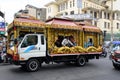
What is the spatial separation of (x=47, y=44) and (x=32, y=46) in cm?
108

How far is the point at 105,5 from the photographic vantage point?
58.3 metres

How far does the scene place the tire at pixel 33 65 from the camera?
37.0ft

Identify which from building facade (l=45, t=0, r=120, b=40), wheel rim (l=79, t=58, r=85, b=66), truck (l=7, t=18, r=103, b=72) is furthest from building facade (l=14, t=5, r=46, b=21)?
wheel rim (l=79, t=58, r=85, b=66)

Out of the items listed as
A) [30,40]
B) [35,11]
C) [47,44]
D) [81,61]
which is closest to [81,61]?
[81,61]

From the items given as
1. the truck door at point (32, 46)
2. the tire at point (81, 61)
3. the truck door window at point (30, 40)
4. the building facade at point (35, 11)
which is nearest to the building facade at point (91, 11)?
the building facade at point (35, 11)

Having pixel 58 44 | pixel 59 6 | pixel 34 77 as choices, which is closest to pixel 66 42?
pixel 58 44

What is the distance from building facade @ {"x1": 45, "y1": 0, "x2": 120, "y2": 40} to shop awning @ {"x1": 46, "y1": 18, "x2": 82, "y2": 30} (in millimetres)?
31216

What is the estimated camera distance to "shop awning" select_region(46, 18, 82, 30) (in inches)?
494

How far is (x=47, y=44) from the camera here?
39.7 feet

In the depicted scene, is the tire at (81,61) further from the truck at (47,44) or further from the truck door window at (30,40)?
the truck door window at (30,40)

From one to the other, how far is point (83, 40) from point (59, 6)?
147ft

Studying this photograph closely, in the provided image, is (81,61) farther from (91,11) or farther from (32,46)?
(91,11)

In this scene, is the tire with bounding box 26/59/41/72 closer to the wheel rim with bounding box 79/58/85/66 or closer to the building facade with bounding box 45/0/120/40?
the wheel rim with bounding box 79/58/85/66

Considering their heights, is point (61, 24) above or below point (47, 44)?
above
